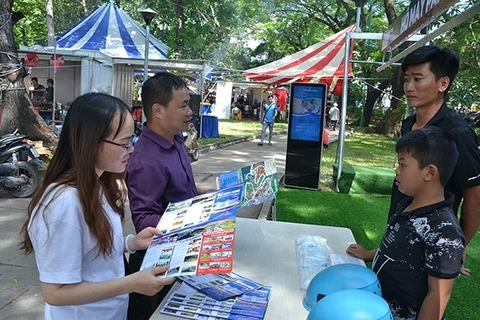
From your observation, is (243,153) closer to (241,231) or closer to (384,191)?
(384,191)

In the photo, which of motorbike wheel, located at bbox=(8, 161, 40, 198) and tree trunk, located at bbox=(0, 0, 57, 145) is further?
tree trunk, located at bbox=(0, 0, 57, 145)

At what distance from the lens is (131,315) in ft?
5.80

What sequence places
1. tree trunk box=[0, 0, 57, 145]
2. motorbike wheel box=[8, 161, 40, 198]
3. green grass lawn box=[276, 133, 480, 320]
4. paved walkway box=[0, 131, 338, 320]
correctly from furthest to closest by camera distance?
tree trunk box=[0, 0, 57, 145] → motorbike wheel box=[8, 161, 40, 198] → green grass lawn box=[276, 133, 480, 320] → paved walkway box=[0, 131, 338, 320]

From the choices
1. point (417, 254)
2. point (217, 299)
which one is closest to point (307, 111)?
point (417, 254)

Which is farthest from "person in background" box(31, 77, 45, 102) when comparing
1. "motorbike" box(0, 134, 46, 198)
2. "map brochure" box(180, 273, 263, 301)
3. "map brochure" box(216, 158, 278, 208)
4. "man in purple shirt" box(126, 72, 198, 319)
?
"map brochure" box(180, 273, 263, 301)

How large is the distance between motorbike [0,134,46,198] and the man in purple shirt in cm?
428

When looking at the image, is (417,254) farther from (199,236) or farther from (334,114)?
(334,114)

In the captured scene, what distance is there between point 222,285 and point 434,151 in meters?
1.03

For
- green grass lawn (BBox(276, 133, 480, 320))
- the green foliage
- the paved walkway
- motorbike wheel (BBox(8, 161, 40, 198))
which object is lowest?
A: the paved walkway

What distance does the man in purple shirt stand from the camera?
1873 mm

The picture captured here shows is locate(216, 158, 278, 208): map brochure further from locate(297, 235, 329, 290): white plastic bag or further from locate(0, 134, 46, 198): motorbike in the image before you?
locate(0, 134, 46, 198): motorbike

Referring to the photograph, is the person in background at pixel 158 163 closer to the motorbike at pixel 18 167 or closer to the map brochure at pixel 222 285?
the map brochure at pixel 222 285

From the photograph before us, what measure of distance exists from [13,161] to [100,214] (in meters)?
5.14

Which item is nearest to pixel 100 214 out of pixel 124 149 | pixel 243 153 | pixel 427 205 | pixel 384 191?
pixel 124 149
